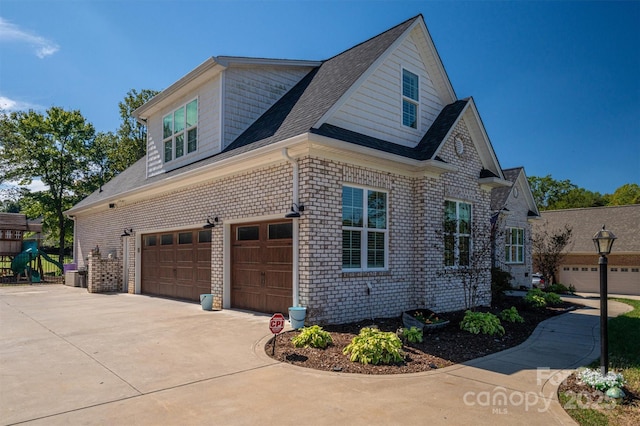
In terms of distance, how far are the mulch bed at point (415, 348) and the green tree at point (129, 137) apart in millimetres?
33265

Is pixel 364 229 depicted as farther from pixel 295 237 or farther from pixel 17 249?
pixel 17 249

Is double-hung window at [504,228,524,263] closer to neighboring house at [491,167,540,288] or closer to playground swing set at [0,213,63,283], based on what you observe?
neighboring house at [491,167,540,288]

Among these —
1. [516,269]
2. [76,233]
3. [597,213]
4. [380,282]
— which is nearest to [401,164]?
[380,282]

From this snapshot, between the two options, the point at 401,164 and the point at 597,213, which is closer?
the point at 401,164

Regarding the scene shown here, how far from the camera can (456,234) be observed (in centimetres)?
1188

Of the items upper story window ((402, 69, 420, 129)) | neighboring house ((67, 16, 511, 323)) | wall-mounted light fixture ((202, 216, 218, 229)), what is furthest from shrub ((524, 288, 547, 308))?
wall-mounted light fixture ((202, 216, 218, 229))

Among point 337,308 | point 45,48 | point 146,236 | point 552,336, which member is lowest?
point 552,336

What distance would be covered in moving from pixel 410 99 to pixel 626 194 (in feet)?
186

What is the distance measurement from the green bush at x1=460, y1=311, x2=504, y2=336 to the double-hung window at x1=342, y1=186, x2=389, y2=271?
230 centimetres

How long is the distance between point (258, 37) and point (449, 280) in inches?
382

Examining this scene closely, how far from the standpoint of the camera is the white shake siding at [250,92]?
12469 millimetres

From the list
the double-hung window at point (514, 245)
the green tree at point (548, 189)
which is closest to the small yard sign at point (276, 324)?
the double-hung window at point (514, 245)

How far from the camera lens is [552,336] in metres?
9.24

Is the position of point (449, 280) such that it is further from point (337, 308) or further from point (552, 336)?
point (337, 308)
